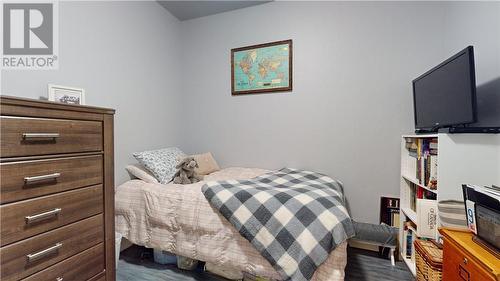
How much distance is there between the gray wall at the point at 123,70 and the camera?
1.70m

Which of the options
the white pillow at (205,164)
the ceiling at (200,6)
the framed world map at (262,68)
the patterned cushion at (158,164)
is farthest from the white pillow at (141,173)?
the ceiling at (200,6)

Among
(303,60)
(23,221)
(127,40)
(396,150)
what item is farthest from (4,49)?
(396,150)

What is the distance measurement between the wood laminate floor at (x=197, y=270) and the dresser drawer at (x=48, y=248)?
2.55 ft

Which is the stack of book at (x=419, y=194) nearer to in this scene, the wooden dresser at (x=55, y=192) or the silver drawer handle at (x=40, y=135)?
the wooden dresser at (x=55, y=192)

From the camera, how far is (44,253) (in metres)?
0.94

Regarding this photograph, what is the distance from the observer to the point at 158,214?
1.70 meters

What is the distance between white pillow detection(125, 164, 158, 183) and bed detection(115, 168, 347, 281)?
0.08 m

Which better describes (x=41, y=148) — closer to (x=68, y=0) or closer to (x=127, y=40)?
(x=68, y=0)

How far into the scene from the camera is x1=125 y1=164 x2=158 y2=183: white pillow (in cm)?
202

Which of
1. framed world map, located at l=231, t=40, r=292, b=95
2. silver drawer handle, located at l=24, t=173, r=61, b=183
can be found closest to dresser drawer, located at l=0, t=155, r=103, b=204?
silver drawer handle, located at l=24, t=173, r=61, b=183

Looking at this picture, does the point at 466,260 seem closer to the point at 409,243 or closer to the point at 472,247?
the point at 472,247

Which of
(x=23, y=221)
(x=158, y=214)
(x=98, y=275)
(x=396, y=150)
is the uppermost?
(x=396, y=150)

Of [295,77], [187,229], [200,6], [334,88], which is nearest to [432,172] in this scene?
[334,88]

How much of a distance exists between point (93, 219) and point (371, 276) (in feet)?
6.46
